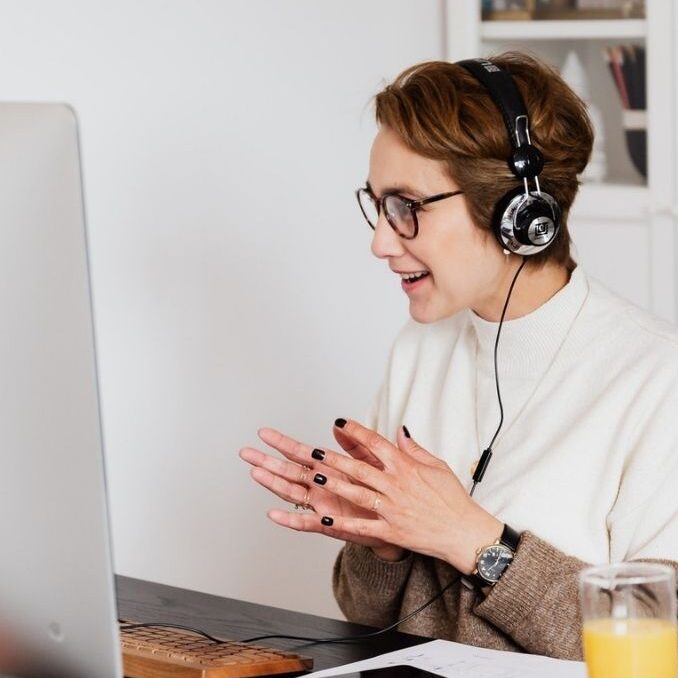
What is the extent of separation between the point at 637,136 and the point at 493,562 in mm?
1796

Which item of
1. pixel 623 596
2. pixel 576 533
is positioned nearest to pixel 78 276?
pixel 623 596

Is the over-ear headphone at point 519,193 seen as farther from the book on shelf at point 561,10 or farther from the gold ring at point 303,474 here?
the book on shelf at point 561,10

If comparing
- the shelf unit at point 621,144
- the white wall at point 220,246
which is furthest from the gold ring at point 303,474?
the shelf unit at point 621,144

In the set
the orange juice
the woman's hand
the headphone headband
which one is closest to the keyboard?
the woman's hand

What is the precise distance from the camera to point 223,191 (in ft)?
8.09

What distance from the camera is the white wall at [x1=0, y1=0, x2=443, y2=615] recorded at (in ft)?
7.29

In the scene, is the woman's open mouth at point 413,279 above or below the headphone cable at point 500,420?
above

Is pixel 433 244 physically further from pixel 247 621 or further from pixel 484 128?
pixel 247 621

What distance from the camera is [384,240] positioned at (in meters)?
1.63

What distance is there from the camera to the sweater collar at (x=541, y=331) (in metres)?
1.64

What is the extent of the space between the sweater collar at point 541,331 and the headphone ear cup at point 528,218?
9cm

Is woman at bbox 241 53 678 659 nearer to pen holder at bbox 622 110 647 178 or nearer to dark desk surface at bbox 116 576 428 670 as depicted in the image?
dark desk surface at bbox 116 576 428 670

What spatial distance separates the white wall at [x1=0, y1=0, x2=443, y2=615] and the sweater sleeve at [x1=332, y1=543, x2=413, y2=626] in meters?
0.73

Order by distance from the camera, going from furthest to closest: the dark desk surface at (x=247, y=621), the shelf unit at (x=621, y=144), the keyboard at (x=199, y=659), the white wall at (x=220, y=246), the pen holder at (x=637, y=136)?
the pen holder at (x=637, y=136) → the shelf unit at (x=621, y=144) → the white wall at (x=220, y=246) → the dark desk surface at (x=247, y=621) → the keyboard at (x=199, y=659)
